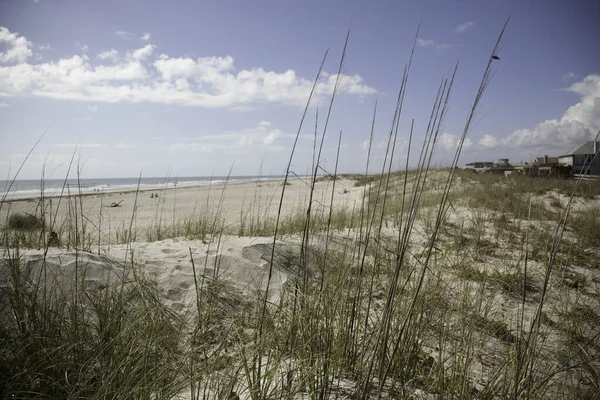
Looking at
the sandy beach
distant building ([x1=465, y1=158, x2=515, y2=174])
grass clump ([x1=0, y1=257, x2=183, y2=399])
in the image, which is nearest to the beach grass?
grass clump ([x1=0, y1=257, x2=183, y2=399])

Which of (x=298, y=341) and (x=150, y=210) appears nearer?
(x=298, y=341)

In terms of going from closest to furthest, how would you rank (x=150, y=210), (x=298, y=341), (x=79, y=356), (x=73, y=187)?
(x=79, y=356) → (x=298, y=341) → (x=150, y=210) → (x=73, y=187)

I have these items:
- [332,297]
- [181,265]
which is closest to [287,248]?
[181,265]

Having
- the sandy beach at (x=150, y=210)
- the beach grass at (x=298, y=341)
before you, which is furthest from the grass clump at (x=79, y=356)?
the sandy beach at (x=150, y=210)

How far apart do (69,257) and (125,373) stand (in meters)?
1.69

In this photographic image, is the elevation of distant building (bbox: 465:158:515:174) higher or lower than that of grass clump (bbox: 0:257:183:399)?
higher

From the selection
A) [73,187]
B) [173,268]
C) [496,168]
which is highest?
[496,168]

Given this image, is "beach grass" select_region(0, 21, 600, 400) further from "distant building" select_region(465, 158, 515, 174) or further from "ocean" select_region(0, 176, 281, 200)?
"distant building" select_region(465, 158, 515, 174)

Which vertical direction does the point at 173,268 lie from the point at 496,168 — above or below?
below

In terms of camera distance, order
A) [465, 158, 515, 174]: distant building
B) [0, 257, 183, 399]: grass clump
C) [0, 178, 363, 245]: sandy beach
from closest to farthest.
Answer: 1. [0, 257, 183, 399]: grass clump
2. [0, 178, 363, 245]: sandy beach
3. [465, 158, 515, 174]: distant building

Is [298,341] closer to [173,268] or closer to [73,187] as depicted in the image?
[173,268]

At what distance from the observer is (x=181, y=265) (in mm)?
2930

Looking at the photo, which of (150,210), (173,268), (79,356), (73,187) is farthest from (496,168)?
(73,187)

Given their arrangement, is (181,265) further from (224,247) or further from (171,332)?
(171,332)
